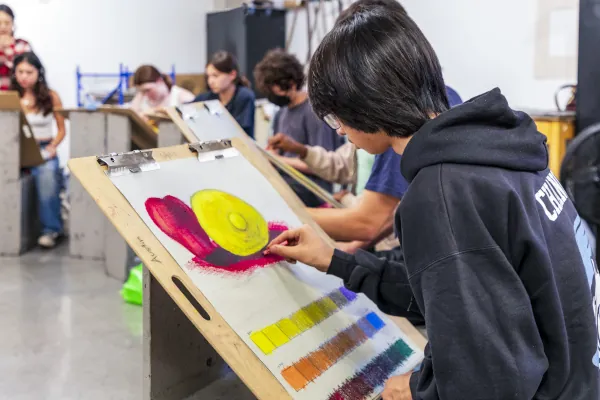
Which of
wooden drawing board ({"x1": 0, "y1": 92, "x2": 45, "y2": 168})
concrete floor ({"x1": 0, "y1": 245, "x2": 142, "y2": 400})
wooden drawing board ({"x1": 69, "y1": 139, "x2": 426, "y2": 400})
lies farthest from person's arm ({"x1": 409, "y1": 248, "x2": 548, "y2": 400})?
wooden drawing board ({"x1": 0, "y1": 92, "x2": 45, "y2": 168})

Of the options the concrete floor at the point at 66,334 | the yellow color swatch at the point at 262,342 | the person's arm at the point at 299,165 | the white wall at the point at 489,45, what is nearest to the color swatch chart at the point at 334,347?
the yellow color swatch at the point at 262,342

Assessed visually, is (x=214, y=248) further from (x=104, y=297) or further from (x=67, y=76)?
(x=67, y=76)

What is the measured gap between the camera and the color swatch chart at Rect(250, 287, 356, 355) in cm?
142

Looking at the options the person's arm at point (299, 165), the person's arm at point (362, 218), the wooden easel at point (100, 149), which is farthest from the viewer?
the wooden easel at point (100, 149)

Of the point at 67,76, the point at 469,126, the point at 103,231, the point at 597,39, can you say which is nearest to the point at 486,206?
the point at 469,126

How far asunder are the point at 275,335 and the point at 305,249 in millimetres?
228

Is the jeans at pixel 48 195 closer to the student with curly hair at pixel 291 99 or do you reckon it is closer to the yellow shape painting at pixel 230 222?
the student with curly hair at pixel 291 99

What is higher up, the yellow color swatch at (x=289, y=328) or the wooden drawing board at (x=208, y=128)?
the wooden drawing board at (x=208, y=128)

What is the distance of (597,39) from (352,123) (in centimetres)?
306

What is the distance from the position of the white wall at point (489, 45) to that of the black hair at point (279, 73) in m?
1.89

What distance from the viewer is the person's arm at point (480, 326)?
3.21 ft

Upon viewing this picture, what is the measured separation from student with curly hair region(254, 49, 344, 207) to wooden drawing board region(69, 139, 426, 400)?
205 centimetres

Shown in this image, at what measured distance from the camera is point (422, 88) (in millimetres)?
1129

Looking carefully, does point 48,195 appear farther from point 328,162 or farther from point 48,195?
point 328,162
